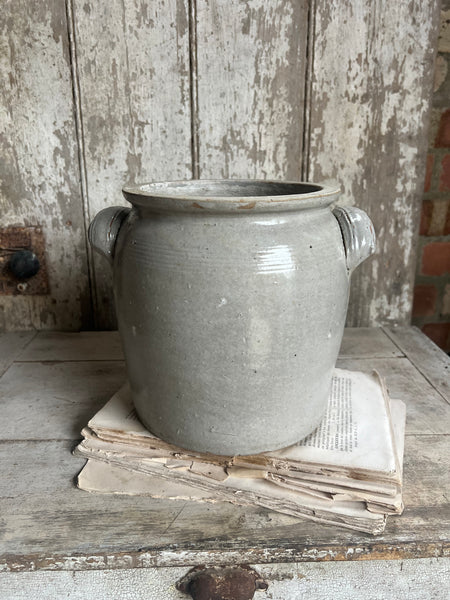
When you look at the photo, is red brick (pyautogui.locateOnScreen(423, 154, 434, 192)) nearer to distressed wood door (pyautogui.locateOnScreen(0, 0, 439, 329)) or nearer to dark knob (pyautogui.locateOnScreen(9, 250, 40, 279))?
distressed wood door (pyautogui.locateOnScreen(0, 0, 439, 329))

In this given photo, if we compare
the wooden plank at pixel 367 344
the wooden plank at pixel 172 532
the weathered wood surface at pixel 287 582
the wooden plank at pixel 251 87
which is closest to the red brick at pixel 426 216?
the wooden plank at pixel 367 344

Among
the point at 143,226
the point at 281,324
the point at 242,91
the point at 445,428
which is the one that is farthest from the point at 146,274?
the point at 242,91

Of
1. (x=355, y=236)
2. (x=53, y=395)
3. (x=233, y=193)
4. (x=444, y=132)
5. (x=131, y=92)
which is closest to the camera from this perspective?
(x=355, y=236)

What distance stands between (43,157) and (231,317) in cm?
76

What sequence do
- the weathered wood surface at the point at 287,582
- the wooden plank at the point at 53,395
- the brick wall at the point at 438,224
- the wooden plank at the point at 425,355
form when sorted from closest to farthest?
the weathered wood surface at the point at 287,582
the wooden plank at the point at 53,395
the wooden plank at the point at 425,355
the brick wall at the point at 438,224

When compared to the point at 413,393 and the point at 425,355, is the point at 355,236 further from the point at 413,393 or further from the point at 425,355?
the point at 425,355

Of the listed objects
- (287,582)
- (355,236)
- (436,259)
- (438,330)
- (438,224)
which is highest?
(355,236)

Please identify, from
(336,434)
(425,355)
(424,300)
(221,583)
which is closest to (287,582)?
(221,583)

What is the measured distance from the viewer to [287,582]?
1.89 ft

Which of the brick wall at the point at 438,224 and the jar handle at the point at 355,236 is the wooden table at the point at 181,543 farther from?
the brick wall at the point at 438,224

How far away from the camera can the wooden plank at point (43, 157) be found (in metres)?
1.04

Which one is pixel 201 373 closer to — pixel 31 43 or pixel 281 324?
pixel 281 324

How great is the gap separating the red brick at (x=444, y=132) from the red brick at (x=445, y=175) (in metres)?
0.04

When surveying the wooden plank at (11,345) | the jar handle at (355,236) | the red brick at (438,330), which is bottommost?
the red brick at (438,330)
